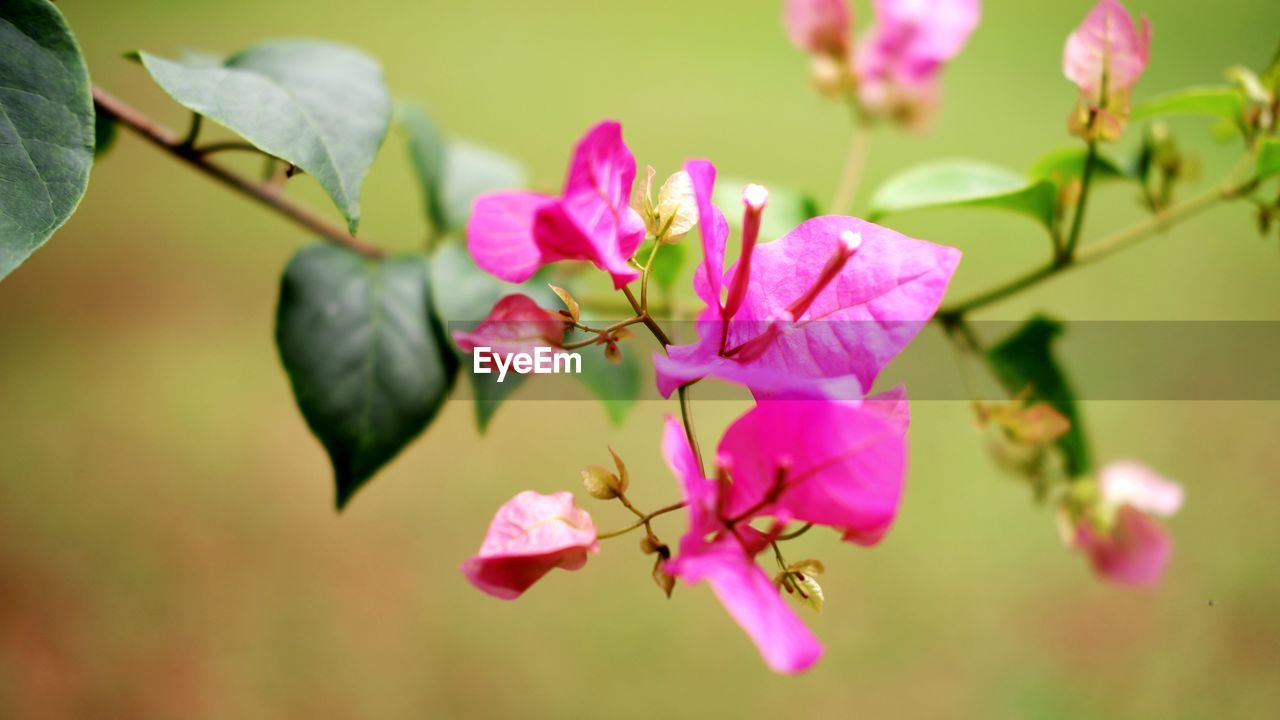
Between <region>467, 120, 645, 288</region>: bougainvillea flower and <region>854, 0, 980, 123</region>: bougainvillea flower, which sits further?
<region>854, 0, 980, 123</region>: bougainvillea flower

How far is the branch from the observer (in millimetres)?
287

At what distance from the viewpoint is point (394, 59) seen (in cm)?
188

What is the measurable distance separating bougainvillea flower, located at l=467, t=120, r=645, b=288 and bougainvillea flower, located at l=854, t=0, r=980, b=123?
0.94ft

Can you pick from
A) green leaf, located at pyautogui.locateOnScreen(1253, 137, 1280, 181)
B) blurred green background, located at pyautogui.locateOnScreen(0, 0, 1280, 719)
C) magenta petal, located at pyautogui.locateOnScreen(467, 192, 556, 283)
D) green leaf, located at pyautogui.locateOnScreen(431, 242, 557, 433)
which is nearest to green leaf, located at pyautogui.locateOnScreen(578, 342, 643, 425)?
green leaf, located at pyautogui.locateOnScreen(431, 242, 557, 433)

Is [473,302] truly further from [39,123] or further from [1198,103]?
[1198,103]

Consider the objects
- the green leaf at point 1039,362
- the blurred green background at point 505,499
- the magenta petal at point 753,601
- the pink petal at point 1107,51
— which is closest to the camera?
the magenta petal at point 753,601

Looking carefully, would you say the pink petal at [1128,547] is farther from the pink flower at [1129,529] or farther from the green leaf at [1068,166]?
the green leaf at [1068,166]

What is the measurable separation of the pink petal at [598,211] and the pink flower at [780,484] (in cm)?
4

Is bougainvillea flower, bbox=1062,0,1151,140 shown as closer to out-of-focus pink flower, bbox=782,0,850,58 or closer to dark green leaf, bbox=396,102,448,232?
out-of-focus pink flower, bbox=782,0,850,58

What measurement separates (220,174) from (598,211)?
210 millimetres

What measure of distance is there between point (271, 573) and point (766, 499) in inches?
43.3

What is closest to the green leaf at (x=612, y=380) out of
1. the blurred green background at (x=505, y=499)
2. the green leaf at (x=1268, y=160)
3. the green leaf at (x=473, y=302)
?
the green leaf at (x=473, y=302)

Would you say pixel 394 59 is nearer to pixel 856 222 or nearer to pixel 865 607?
pixel 865 607

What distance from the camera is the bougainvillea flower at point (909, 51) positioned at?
0.41 m
